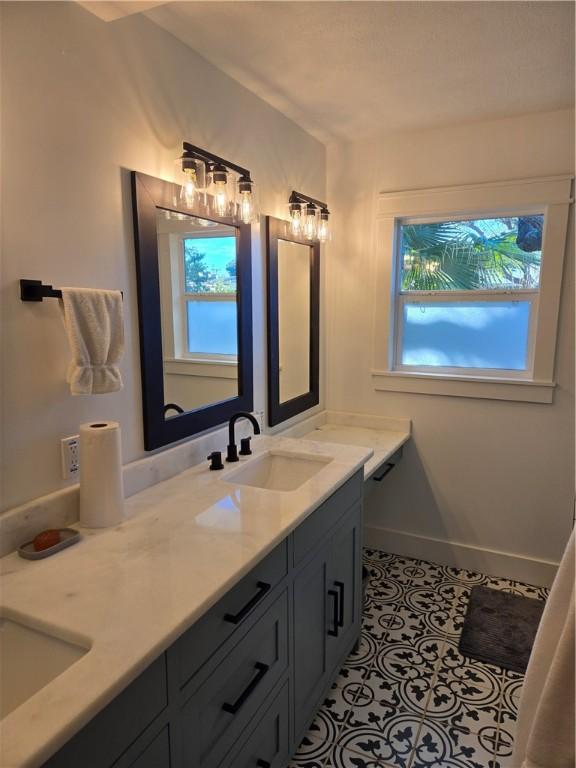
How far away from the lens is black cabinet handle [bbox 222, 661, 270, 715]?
3.97ft

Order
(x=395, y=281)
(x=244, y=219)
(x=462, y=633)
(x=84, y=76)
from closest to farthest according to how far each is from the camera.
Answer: (x=84, y=76)
(x=244, y=219)
(x=462, y=633)
(x=395, y=281)

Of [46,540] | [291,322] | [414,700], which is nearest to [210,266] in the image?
[291,322]

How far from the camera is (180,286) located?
1832 mm

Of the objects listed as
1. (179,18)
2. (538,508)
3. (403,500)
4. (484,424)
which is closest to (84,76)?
(179,18)

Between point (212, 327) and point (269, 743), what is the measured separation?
145 centimetres

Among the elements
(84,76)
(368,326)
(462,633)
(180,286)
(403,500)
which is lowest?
(462,633)

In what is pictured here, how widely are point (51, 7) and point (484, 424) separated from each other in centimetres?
257

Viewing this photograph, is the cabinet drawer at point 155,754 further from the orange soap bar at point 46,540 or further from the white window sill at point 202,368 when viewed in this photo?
the white window sill at point 202,368

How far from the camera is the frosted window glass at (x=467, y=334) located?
2693mm

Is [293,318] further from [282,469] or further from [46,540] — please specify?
[46,540]

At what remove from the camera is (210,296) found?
79.0 inches

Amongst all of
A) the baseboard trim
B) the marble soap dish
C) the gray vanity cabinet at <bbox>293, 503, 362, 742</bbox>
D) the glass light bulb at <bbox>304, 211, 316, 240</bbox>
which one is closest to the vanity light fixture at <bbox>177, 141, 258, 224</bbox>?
the glass light bulb at <bbox>304, 211, 316, 240</bbox>

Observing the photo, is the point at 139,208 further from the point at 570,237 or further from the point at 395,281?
the point at 570,237

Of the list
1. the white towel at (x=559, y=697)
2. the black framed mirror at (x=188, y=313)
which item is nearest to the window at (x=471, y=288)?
the black framed mirror at (x=188, y=313)
